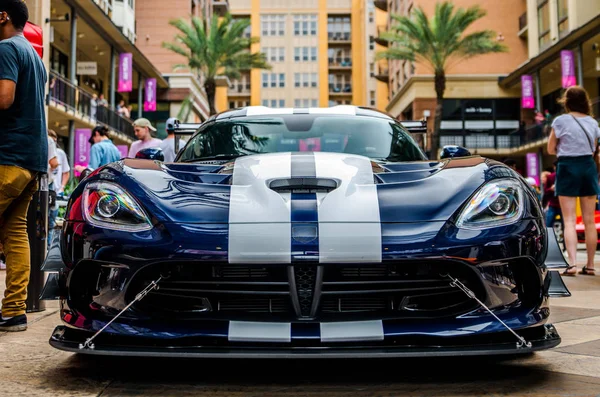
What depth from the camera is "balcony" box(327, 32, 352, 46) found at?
79812 mm

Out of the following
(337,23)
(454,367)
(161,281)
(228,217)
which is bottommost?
(454,367)

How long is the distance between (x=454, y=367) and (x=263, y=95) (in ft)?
253

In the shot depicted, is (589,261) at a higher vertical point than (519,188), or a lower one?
lower

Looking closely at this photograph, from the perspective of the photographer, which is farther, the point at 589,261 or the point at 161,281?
the point at 589,261

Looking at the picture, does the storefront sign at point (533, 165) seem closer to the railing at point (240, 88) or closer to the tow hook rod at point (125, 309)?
the tow hook rod at point (125, 309)

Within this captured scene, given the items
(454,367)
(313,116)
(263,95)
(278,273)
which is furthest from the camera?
(263,95)

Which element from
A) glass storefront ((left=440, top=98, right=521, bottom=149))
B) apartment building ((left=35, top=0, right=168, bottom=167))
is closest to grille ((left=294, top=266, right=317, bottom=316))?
apartment building ((left=35, top=0, right=168, bottom=167))

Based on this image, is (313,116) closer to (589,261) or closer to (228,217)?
(228,217)

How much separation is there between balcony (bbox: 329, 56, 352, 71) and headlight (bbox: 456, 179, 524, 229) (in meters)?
77.8

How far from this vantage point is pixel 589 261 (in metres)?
6.77

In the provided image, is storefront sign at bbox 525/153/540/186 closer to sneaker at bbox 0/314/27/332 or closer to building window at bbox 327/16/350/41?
sneaker at bbox 0/314/27/332

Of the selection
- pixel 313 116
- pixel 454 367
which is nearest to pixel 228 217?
pixel 454 367

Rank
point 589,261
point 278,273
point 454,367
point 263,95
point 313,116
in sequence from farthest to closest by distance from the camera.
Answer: point 263,95 < point 589,261 < point 313,116 < point 454,367 < point 278,273

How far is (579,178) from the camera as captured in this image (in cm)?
651
